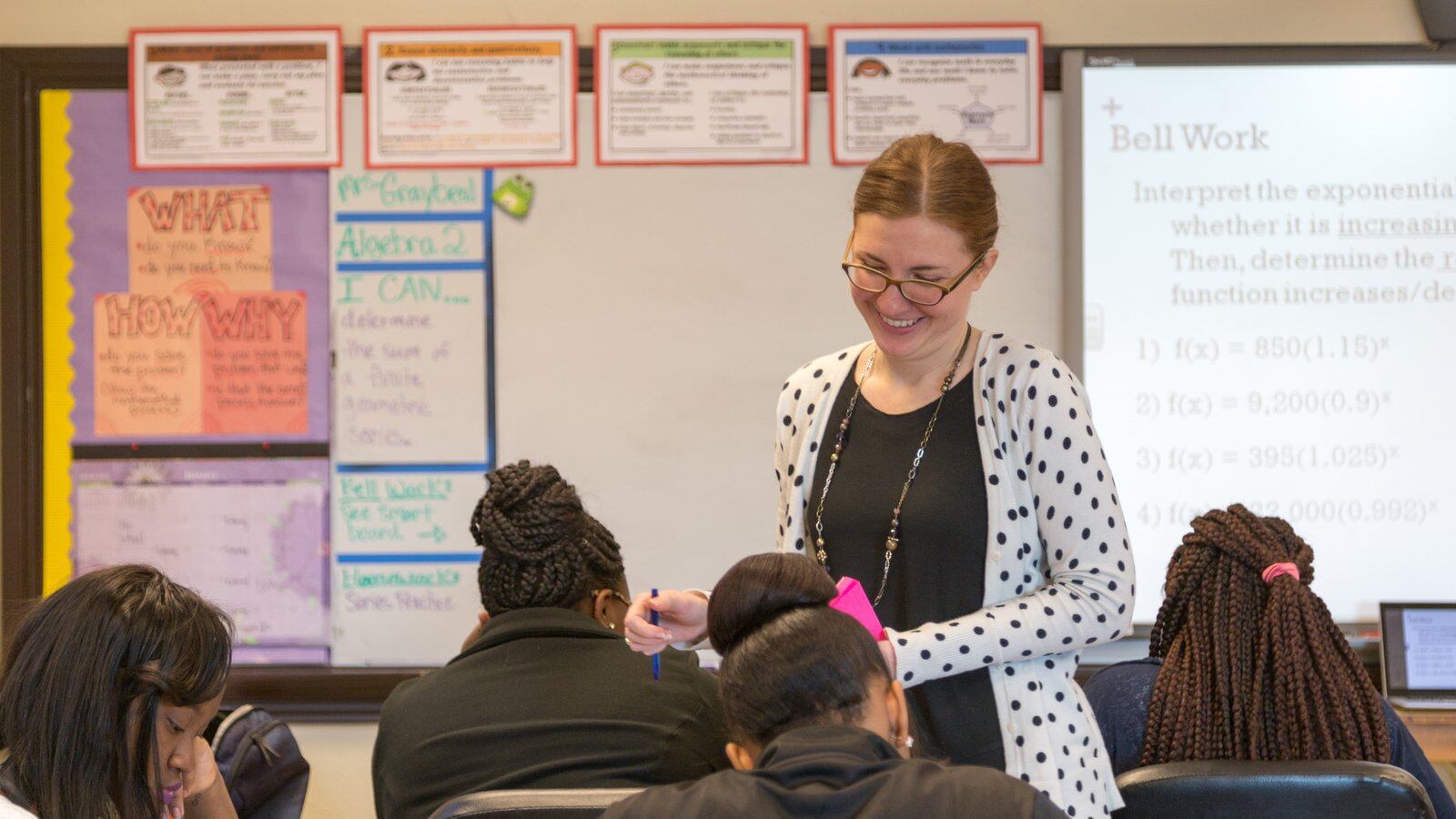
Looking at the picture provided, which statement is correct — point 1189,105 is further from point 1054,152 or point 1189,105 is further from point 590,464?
point 590,464

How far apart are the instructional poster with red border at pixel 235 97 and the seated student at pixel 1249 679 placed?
2150mm

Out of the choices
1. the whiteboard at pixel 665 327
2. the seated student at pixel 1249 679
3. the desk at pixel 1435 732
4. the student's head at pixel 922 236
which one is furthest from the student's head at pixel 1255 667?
the whiteboard at pixel 665 327

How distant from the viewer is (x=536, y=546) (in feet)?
5.65

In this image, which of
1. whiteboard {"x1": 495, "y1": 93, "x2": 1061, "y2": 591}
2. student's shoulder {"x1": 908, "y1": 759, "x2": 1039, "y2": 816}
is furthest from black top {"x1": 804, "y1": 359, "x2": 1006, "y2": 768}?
whiteboard {"x1": 495, "y1": 93, "x2": 1061, "y2": 591}

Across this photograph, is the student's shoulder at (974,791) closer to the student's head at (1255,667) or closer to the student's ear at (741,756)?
the student's ear at (741,756)

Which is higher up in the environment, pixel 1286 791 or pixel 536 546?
pixel 536 546

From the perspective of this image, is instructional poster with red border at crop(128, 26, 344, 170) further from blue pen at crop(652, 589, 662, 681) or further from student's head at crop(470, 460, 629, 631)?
blue pen at crop(652, 589, 662, 681)

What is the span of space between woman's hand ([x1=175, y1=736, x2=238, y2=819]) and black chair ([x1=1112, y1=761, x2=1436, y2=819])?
1137mm

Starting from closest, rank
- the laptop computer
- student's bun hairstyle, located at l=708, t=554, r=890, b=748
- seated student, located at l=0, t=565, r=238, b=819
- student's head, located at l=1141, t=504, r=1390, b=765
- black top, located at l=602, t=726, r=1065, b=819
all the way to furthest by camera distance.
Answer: black top, located at l=602, t=726, r=1065, b=819
student's bun hairstyle, located at l=708, t=554, r=890, b=748
seated student, located at l=0, t=565, r=238, b=819
student's head, located at l=1141, t=504, r=1390, b=765
the laptop computer

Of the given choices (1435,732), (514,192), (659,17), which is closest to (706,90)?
(659,17)

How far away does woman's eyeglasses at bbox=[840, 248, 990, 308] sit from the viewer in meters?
1.51

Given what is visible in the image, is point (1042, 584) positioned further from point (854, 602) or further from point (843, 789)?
point (843, 789)

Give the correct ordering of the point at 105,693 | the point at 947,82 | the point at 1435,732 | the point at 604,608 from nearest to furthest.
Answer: the point at 105,693 < the point at 604,608 < the point at 1435,732 < the point at 947,82

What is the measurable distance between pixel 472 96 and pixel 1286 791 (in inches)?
89.2
